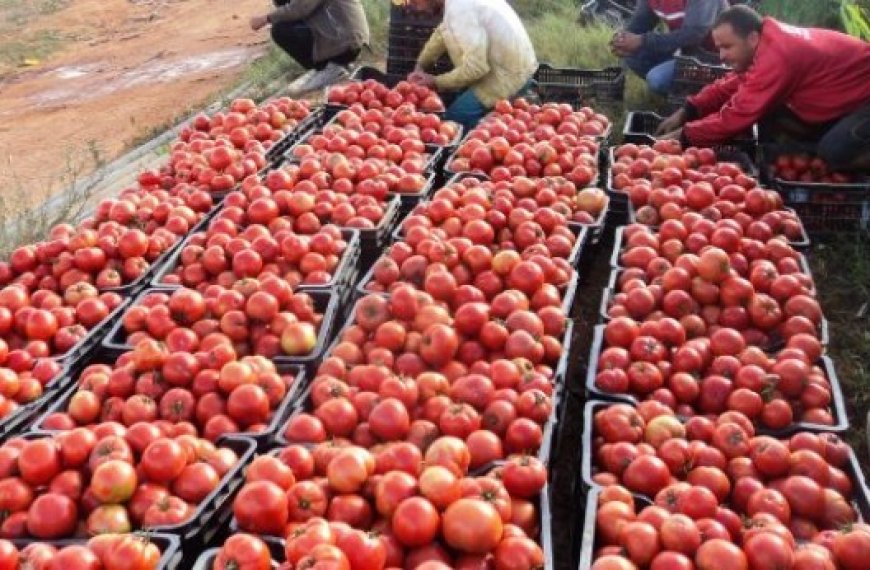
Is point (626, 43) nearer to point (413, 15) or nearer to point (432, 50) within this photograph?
point (432, 50)

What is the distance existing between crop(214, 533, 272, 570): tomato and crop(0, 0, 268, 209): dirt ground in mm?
5634

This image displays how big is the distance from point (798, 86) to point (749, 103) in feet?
1.30

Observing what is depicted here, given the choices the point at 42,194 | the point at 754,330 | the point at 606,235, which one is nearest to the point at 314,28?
the point at 42,194

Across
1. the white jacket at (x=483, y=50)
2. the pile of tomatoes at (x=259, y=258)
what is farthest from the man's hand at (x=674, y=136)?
the pile of tomatoes at (x=259, y=258)

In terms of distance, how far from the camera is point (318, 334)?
153 inches

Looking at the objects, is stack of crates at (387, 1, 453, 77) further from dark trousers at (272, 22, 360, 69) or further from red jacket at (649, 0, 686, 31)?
red jacket at (649, 0, 686, 31)

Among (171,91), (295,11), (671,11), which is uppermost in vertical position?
(671,11)

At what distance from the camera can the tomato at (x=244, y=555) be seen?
A: 7.79ft

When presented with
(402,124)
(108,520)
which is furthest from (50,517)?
(402,124)

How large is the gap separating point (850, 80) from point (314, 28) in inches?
203

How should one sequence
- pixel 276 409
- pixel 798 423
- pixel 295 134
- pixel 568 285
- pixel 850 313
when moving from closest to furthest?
pixel 798 423, pixel 276 409, pixel 568 285, pixel 850 313, pixel 295 134

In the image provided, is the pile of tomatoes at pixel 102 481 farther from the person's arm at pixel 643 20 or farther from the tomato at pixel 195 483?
the person's arm at pixel 643 20

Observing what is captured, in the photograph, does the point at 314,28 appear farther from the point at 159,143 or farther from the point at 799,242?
the point at 799,242

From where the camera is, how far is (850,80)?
542cm
